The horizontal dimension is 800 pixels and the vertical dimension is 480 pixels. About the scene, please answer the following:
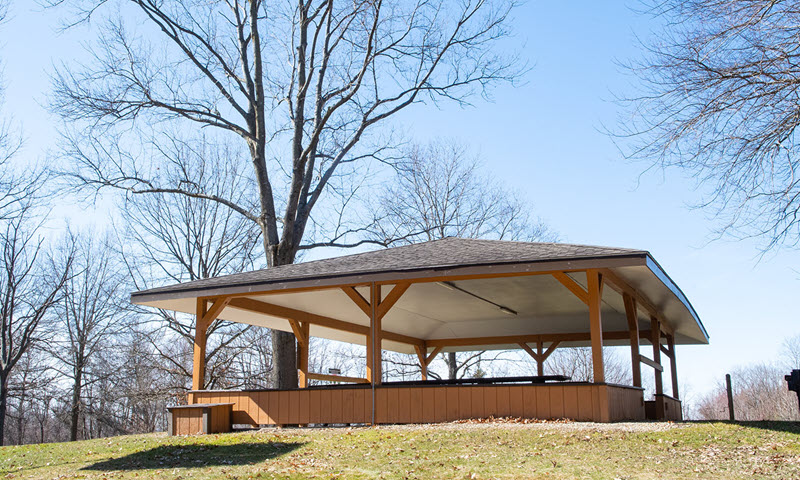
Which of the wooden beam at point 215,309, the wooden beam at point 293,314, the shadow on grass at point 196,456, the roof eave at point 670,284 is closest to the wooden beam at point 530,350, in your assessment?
the roof eave at point 670,284

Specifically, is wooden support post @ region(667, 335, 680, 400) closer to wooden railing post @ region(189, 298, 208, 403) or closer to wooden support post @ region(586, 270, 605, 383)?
wooden support post @ region(586, 270, 605, 383)

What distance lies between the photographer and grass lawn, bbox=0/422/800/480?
7.23 m

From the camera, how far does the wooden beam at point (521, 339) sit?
19469mm

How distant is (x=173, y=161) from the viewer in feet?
84.0

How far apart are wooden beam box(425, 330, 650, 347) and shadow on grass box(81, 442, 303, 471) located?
37.8 feet

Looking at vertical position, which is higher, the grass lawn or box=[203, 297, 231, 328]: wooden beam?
box=[203, 297, 231, 328]: wooden beam

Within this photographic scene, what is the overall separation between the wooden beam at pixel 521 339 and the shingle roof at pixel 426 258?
6261 mm

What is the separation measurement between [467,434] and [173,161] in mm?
19463

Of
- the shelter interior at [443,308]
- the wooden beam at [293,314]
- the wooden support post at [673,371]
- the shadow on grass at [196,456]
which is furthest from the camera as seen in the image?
the wooden support post at [673,371]

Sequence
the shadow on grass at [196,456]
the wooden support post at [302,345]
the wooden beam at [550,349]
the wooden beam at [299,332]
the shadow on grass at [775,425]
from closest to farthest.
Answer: the shadow on grass at [196,456] → the shadow on grass at [775,425] → the wooden beam at [299,332] → the wooden support post at [302,345] → the wooden beam at [550,349]

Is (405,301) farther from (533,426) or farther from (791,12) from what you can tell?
(791,12)

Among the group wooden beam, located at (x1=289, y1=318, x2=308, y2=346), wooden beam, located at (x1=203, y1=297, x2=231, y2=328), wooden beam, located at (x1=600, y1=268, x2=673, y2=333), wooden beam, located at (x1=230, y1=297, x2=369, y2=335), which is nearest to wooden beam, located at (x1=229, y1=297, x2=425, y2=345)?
wooden beam, located at (x1=230, y1=297, x2=369, y2=335)

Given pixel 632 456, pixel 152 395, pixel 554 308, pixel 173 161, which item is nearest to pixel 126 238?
pixel 173 161

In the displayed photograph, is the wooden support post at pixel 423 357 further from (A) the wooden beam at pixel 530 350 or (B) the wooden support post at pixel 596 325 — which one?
(B) the wooden support post at pixel 596 325
